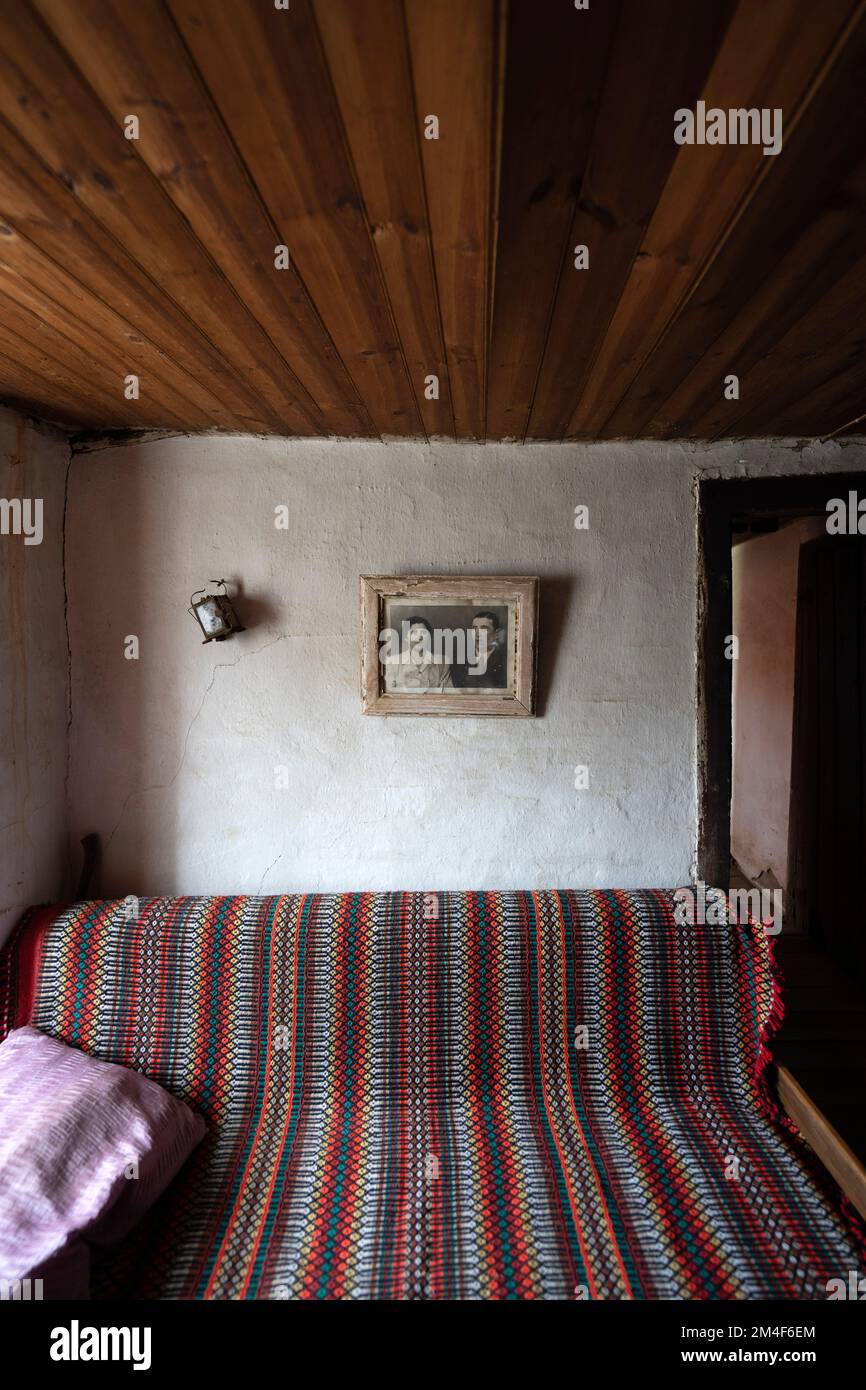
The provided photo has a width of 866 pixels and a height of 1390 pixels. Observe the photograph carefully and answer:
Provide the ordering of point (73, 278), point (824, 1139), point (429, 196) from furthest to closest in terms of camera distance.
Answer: point (824, 1139) < point (73, 278) < point (429, 196)

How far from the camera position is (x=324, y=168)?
95 centimetres

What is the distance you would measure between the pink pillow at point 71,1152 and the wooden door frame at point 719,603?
176cm

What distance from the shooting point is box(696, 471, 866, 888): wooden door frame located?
225cm

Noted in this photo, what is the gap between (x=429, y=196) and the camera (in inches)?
39.2

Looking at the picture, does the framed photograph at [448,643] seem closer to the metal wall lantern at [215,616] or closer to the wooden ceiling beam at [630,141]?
the metal wall lantern at [215,616]

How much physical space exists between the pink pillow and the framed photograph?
4.04 feet

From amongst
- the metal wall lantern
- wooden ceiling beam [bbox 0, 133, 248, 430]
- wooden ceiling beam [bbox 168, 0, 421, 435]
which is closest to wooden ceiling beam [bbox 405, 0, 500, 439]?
wooden ceiling beam [bbox 168, 0, 421, 435]

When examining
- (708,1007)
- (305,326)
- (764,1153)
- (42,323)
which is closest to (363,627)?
(305,326)

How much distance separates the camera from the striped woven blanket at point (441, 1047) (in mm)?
1676

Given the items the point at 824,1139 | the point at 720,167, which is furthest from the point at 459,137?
the point at 824,1139

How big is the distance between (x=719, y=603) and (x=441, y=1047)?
1638 millimetres

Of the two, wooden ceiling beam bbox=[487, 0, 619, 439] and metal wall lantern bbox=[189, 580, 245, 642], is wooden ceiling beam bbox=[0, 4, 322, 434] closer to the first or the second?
wooden ceiling beam bbox=[487, 0, 619, 439]

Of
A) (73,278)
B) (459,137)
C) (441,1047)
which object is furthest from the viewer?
(441,1047)

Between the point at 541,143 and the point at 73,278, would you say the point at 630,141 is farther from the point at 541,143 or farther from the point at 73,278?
the point at 73,278
